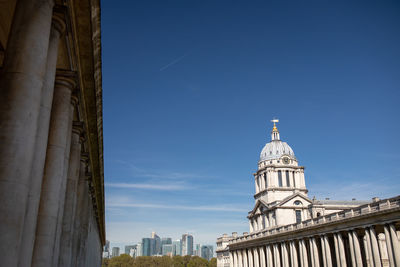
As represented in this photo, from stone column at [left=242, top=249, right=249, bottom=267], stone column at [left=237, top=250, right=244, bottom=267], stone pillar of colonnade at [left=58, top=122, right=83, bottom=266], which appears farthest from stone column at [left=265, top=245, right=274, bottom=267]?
stone pillar of colonnade at [left=58, top=122, right=83, bottom=266]

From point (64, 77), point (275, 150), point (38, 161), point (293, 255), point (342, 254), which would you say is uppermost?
point (275, 150)

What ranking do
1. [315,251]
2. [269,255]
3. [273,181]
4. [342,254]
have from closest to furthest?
[342,254] → [315,251] → [269,255] → [273,181]

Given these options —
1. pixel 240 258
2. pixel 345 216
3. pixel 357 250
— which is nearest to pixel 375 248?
pixel 357 250

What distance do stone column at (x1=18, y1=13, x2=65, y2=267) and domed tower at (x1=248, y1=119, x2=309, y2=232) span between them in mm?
88540

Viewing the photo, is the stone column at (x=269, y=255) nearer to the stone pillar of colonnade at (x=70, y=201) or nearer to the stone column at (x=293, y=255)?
the stone column at (x=293, y=255)

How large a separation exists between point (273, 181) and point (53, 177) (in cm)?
9479

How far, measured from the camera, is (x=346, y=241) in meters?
60.3

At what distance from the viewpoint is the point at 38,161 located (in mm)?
10305

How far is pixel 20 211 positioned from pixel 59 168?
5.19 meters

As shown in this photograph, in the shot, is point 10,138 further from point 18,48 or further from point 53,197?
point 53,197

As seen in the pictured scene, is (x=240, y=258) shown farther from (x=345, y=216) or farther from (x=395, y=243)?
(x=395, y=243)

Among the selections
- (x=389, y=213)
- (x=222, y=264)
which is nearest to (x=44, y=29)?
(x=389, y=213)

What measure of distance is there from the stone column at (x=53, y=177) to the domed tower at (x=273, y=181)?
85.8m

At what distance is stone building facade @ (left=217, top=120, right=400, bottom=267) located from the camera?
46.0 meters
